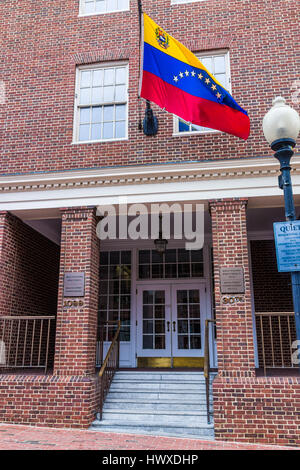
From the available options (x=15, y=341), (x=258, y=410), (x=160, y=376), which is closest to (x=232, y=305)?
(x=258, y=410)

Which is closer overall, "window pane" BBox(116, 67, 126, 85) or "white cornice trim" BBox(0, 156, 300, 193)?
"white cornice trim" BBox(0, 156, 300, 193)

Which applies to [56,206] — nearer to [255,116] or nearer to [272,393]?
[255,116]

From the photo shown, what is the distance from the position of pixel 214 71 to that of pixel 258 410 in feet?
21.7

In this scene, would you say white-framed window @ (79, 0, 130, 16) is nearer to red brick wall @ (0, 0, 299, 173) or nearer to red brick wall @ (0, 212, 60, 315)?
red brick wall @ (0, 0, 299, 173)

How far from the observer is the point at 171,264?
10.6 meters

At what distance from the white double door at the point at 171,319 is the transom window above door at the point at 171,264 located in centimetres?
28

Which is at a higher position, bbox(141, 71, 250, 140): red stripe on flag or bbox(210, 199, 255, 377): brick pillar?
bbox(141, 71, 250, 140): red stripe on flag

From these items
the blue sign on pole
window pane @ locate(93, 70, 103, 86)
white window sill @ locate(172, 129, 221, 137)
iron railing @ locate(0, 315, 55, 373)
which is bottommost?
iron railing @ locate(0, 315, 55, 373)

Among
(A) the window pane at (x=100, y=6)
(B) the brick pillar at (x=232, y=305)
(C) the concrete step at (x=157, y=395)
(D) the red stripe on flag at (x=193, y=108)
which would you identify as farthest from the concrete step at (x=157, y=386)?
(A) the window pane at (x=100, y=6)

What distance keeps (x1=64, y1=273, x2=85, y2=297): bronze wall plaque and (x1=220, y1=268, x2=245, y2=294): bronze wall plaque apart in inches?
101

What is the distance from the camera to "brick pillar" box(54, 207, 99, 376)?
278 inches

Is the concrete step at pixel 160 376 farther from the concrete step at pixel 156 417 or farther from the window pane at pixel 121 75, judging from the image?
the window pane at pixel 121 75

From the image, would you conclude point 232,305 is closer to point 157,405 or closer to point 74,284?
point 157,405

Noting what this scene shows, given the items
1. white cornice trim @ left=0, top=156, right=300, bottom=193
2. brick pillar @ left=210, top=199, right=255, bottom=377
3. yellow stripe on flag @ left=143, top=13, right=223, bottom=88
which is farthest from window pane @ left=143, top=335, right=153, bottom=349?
yellow stripe on flag @ left=143, top=13, right=223, bottom=88
